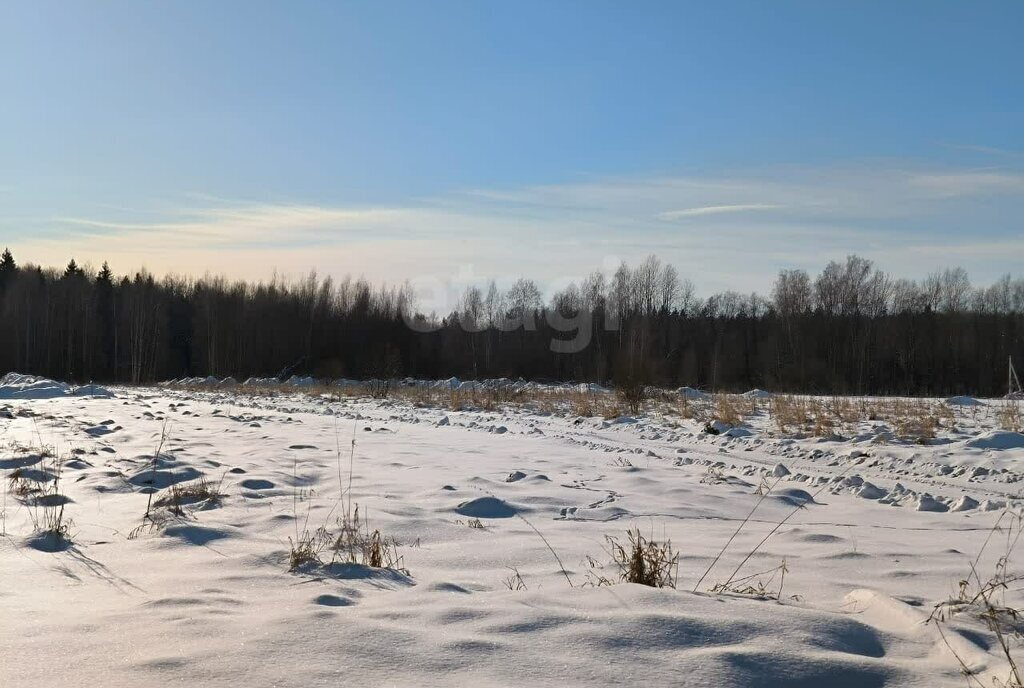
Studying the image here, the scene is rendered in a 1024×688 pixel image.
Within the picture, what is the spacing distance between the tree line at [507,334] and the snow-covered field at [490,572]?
123ft

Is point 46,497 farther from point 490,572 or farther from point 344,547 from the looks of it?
point 490,572

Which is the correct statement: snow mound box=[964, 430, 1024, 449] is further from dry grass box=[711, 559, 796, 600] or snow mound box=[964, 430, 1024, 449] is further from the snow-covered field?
dry grass box=[711, 559, 796, 600]

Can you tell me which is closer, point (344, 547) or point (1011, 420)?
point (344, 547)

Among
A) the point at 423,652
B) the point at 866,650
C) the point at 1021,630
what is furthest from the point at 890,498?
the point at 423,652

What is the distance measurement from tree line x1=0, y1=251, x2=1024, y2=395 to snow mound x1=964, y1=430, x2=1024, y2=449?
3547 centimetres

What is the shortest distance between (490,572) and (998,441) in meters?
7.84

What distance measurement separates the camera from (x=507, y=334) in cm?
5984

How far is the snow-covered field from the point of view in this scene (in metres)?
2.06

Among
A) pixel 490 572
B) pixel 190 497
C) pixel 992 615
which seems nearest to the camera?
pixel 992 615

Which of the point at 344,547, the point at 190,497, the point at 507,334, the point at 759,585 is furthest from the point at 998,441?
the point at 507,334

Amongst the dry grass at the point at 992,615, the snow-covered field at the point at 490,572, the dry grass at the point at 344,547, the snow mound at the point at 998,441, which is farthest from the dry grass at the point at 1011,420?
the dry grass at the point at 344,547

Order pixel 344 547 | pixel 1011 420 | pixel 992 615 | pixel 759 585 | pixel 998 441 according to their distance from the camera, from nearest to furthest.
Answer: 1. pixel 992 615
2. pixel 759 585
3. pixel 344 547
4. pixel 998 441
5. pixel 1011 420

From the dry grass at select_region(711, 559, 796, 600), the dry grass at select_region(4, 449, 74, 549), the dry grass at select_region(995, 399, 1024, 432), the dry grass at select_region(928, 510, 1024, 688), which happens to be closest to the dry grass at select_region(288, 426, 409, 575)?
the dry grass at select_region(4, 449, 74, 549)

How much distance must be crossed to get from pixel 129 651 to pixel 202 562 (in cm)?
128
